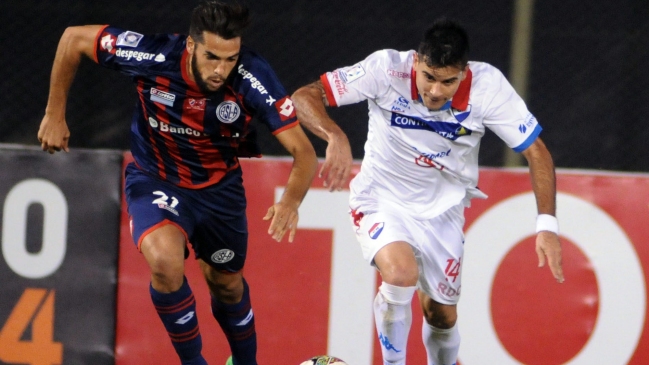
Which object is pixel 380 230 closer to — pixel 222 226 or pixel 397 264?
pixel 397 264

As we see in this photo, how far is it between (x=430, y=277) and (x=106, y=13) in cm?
272

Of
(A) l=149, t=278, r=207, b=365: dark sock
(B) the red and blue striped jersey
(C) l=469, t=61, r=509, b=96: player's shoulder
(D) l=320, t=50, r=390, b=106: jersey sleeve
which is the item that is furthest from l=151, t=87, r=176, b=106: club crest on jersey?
(C) l=469, t=61, r=509, b=96: player's shoulder

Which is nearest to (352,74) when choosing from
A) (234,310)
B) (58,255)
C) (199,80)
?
(199,80)

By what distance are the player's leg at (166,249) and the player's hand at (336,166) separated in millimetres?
781

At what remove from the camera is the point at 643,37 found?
6523 millimetres

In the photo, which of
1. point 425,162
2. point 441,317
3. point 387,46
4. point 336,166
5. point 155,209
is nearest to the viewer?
point 336,166

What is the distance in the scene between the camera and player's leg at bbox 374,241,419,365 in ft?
15.4

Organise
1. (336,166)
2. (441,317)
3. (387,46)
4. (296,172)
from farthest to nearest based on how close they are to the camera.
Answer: (387,46), (441,317), (296,172), (336,166)

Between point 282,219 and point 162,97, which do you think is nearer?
point 282,219

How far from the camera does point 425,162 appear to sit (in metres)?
5.02

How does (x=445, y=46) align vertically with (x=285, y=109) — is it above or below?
above

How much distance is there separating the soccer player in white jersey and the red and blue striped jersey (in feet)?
0.81

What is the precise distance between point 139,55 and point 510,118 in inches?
67.7

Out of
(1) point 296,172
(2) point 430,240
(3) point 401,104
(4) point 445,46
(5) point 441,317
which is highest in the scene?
(4) point 445,46
